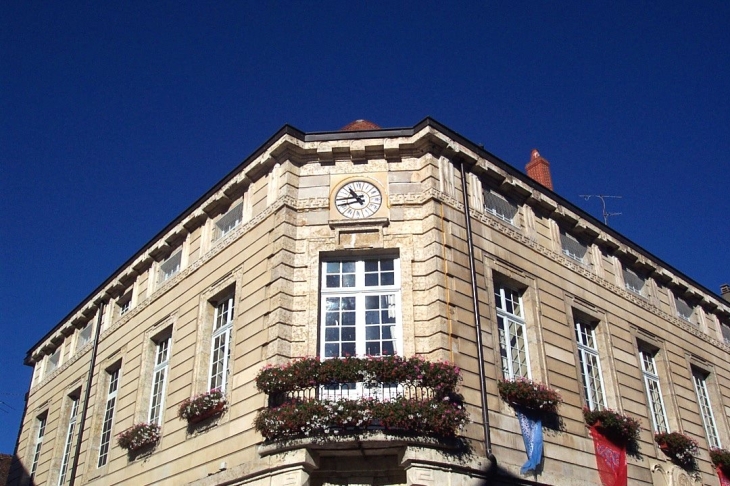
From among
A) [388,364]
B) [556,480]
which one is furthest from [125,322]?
[556,480]

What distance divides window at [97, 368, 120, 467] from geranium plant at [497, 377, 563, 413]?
369 inches

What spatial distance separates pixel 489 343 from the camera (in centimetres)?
1234

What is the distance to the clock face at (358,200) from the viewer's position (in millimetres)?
13133

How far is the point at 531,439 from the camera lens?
11.9m

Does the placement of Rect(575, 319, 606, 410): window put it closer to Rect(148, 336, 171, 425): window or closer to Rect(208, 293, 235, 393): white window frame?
Rect(208, 293, 235, 393): white window frame

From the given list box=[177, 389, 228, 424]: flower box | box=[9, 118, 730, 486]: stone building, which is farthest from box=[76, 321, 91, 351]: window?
box=[177, 389, 228, 424]: flower box

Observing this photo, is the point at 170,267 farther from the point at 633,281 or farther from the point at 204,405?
the point at 633,281

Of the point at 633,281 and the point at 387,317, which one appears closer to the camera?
the point at 387,317

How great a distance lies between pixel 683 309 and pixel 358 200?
11.0 metres

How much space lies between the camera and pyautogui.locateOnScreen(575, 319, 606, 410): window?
46.7 feet

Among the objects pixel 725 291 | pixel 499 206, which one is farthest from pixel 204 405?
pixel 725 291

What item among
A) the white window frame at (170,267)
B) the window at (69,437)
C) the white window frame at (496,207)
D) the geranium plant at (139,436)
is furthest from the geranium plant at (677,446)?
the window at (69,437)

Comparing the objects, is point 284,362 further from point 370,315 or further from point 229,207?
point 229,207

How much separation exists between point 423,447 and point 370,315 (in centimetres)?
270
